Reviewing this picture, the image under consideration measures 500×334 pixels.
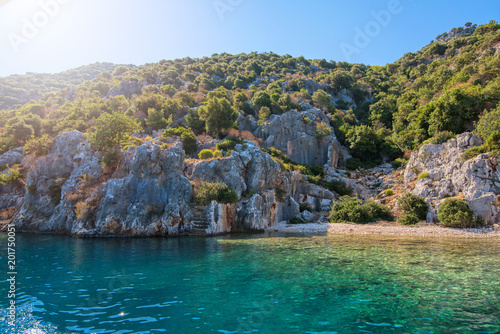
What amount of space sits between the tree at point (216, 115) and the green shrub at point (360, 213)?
2573cm

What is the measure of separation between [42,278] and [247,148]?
A: 30160 mm

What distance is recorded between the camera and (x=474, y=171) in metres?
29.6

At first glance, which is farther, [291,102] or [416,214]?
[291,102]

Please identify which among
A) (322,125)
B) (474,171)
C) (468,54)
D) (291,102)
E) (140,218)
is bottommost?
(140,218)

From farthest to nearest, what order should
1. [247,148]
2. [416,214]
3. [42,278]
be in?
[247,148]
[416,214]
[42,278]

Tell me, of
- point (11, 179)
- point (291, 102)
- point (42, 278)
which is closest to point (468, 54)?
point (291, 102)

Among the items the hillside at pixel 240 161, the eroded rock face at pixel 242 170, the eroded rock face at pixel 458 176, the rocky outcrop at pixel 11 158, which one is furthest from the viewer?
the rocky outcrop at pixel 11 158

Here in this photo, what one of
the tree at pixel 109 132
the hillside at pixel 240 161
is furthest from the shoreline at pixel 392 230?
the tree at pixel 109 132

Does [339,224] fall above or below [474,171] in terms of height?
below

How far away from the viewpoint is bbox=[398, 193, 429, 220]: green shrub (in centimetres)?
3172

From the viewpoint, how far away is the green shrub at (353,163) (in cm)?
5516

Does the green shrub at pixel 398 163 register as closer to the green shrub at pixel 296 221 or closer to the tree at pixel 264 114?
the green shrub at pixel 296 221

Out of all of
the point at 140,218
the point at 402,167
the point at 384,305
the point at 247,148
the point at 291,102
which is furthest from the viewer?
the point at 291,102

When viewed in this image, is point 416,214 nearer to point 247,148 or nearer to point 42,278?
point 247,148
